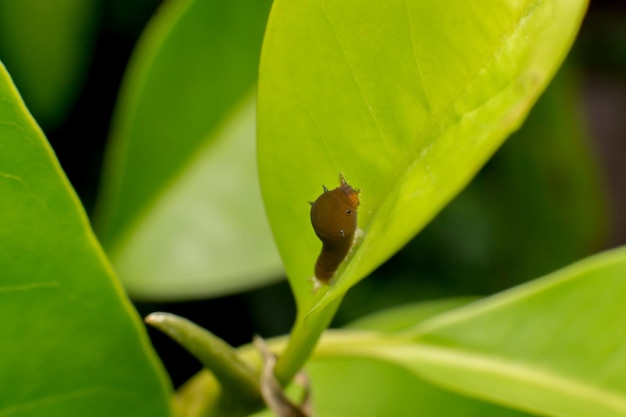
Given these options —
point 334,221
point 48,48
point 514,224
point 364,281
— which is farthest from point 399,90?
point 514,224

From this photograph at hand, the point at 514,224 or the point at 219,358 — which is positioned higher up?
the point at 219,358

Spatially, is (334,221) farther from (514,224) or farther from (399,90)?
(514,224)

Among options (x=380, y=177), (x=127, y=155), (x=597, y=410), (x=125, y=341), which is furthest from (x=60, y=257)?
(x=127, y=155)

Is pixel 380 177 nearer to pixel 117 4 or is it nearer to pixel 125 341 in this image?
pixel 125 341

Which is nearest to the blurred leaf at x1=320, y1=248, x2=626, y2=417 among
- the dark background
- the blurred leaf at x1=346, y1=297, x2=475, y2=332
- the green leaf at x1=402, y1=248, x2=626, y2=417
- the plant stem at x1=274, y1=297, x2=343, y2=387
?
the green leaf at x1=402, y1=248, x2=626, y2=417

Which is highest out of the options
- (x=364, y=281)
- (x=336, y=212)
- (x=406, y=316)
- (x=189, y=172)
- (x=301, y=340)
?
(x=336, y=212)

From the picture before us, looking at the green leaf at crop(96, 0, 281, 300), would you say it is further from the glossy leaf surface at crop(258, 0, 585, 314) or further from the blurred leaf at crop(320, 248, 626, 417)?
the glossy leaf surface at crop(258, 0, 585, 314)

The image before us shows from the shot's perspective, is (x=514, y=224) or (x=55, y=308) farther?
(x=514, y=224)

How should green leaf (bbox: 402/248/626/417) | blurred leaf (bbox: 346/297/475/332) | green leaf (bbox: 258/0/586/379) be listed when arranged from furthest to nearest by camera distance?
blurred leaf (bbox: 346/297/475/332) < green leaf (bbox: 402/248/626/417) < green leaf (bbox: 258/0/586/379)
